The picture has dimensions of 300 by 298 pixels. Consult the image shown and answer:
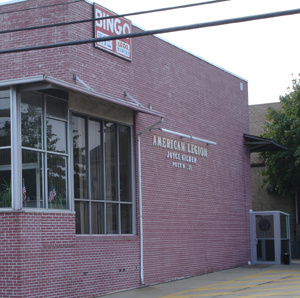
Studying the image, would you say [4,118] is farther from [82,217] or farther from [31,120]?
[82,217]

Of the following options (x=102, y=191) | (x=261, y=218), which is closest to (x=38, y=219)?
(x=102, y=191)

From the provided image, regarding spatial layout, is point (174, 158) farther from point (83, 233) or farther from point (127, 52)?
point (83, 233)

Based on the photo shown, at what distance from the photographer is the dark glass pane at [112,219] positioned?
15.6 m

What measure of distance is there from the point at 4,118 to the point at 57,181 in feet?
6.82

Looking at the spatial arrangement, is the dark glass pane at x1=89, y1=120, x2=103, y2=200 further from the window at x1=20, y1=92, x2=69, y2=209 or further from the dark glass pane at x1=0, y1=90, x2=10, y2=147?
the dark glass pane at x1=0, y1=90, x2=10, y2=147

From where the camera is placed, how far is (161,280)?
1733 centimetres

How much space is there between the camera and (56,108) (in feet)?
45.5

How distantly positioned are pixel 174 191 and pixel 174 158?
3.87ft

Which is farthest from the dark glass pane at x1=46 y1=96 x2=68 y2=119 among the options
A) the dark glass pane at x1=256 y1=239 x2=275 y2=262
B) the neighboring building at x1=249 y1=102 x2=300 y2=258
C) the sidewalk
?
the neighboring building at x1=249 y1=102 x2=300 y2=258

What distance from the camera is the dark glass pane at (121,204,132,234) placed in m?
16.2

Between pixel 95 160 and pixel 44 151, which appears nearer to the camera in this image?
pixel 44 151

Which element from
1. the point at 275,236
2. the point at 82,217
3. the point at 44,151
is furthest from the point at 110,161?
the point at 275,236

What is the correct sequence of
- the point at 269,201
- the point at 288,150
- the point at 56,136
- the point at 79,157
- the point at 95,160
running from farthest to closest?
1. the point at 269,201
2. the point at 288,150
3. the point at 95,160
4. the point at 79,157
5. the point at 56,136

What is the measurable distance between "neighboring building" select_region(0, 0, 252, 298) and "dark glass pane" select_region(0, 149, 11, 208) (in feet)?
0.15
